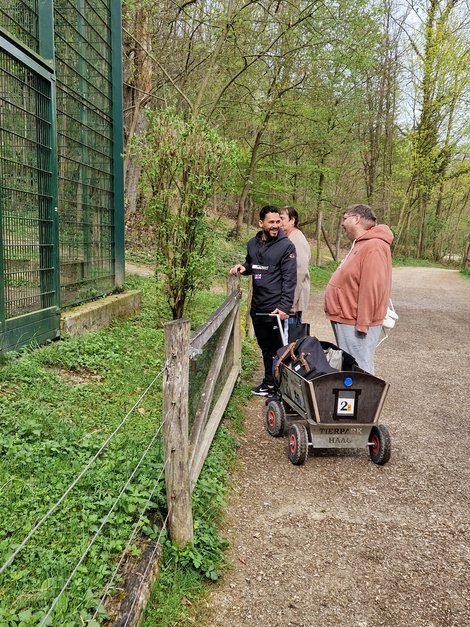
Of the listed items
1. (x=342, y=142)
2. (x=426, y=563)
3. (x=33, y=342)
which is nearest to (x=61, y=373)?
(x=33, y=342)

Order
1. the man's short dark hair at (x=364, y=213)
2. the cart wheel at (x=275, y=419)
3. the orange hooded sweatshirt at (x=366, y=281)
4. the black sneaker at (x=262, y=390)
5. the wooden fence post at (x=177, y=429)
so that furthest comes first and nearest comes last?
the black sneaker at (x=262, y=390) < the cart wheel at (x=275, y=419) < the man's short dark hair at (x=364, y=213) < the orange hooded sweatshirt at (x=366, y=281) < the wooden fence post at (x=177, y=429)

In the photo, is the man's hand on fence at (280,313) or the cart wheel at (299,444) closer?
the cart wheel at (299,444)

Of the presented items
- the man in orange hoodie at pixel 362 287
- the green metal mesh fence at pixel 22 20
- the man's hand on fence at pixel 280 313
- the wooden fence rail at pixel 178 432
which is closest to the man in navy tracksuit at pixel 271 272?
the man's hand on fence at pixel 280 313

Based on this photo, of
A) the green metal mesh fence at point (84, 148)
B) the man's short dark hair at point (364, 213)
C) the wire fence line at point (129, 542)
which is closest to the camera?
the wire fence line at point (129, 542)

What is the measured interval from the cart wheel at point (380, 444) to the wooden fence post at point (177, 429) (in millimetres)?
2017

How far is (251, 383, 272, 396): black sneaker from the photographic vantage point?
6.18 m

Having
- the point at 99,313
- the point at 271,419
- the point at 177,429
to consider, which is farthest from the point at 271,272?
the point at 177,429

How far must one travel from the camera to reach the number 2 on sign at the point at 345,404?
416 centimetres

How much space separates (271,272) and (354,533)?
2.76 metres

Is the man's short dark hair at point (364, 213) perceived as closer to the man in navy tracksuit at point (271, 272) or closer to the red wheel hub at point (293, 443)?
the man in navy tracksuit at point (271, 272)

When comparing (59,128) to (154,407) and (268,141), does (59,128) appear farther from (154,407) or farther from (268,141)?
(268,141)

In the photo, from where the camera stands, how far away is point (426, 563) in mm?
3186

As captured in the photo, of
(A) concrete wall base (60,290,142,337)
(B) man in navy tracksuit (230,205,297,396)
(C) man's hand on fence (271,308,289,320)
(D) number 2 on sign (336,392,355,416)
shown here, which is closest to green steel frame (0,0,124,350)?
(A) concrete wall base (60,290,142,337)

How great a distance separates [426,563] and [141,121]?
46.4ft
